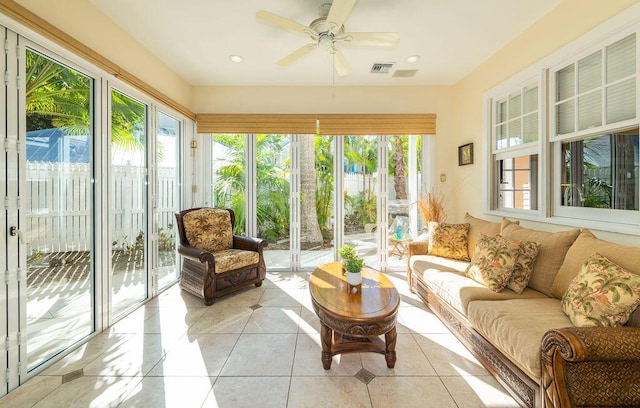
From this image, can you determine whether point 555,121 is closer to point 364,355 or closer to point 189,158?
point 364,355

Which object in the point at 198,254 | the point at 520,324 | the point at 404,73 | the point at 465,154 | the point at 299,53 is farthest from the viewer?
the point at 465,154

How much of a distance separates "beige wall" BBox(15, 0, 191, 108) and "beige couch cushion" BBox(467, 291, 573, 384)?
148 inches

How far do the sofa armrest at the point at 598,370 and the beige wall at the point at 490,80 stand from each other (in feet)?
3.49

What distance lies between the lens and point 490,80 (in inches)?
126

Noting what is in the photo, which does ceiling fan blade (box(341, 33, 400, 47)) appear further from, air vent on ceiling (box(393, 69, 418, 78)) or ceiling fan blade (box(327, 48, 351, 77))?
air vent on ceiling (box(393, 69, 418, 78))

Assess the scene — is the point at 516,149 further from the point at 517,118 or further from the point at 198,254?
the point at 198,254

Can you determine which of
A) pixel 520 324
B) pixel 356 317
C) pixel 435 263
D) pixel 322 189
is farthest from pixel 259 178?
pixel 520 324

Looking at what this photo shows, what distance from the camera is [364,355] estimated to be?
80.7 inches

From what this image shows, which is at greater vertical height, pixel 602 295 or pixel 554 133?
pixel 554 133

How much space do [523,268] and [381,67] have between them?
2.74 m

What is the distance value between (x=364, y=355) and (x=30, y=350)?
2.43 meters

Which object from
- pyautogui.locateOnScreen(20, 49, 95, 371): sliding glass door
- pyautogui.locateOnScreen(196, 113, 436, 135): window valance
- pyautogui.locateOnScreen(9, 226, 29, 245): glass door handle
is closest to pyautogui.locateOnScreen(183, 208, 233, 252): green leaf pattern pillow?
pyautogui.locateOnScreen(20, 49, 95, 371): sliding glass door

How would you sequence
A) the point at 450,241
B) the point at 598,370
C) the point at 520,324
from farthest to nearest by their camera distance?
the point at 450,241 < the point at 520,324 < the point at 598,370

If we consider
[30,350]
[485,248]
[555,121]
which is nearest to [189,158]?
[30,350]
